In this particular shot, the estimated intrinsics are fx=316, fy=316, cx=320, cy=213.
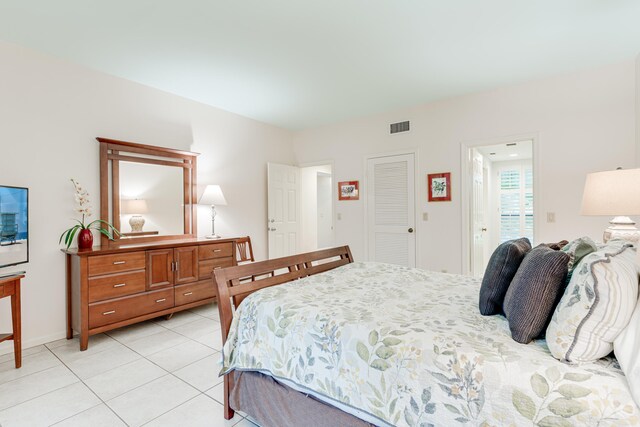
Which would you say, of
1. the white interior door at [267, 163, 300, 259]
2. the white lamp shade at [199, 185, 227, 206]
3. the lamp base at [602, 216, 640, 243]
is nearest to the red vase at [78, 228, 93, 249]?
the white lamp shade at [199, 185, 227, 206]

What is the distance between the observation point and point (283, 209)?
5.14 metres

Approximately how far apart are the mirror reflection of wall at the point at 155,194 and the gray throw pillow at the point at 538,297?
354 cm

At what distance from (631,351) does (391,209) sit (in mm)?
3668

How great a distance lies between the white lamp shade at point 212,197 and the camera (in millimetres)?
3889

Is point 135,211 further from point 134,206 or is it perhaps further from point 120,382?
point 120,382

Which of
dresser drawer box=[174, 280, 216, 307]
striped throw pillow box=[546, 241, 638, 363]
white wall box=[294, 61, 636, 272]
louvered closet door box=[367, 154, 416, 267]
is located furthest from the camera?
louvered closet door box=[367, 154, 416, 267]

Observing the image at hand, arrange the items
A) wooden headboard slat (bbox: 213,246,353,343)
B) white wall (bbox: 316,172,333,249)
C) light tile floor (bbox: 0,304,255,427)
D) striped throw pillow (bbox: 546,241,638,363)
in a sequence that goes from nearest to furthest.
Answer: striped throw pillow (bbox: 546,241,638,363) < wooden headboard slat (bbox: 213,246,353,343) < light tile floor (bbox: 0,304,255,427) < white wall (bbox: 316,172,333,249)

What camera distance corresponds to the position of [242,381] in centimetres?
166

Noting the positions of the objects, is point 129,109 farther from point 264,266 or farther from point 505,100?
point 505,100

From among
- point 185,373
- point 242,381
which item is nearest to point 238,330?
point 242,381

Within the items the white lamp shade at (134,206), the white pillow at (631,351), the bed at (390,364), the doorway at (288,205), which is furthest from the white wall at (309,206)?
the white pillow at (631,351)

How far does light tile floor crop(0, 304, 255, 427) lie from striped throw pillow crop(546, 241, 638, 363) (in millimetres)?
1559

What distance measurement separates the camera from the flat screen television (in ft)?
7.61

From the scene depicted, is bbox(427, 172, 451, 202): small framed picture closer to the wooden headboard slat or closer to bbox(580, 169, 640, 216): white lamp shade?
bbox(580, 169, 640, 216): white lamp shade
